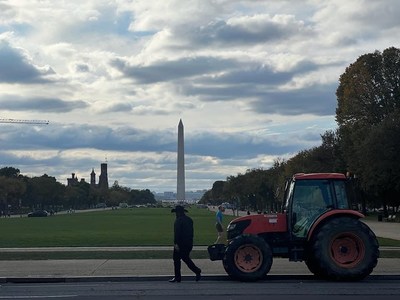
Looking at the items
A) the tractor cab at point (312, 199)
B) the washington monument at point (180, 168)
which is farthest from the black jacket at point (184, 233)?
the washington monument at point (180, 168)

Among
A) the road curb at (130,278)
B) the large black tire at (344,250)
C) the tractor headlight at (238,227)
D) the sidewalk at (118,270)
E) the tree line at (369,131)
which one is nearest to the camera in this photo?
the large black tire at (344,250)

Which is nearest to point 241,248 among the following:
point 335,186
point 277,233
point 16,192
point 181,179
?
point 277,233

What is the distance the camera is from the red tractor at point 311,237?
2038cm

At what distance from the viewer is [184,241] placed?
2083 centimetres

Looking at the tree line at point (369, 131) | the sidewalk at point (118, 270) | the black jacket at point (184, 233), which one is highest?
the tree line at point (369, 131)

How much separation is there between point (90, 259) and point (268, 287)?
10.5m

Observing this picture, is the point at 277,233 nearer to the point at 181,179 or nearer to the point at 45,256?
the point at 45,256

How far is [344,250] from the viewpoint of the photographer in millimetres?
20625

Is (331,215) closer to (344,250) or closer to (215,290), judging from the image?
(344,250)

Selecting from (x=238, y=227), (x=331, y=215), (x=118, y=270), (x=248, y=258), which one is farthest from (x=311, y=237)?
(x=118, y=270)

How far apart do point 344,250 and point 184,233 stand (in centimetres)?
404

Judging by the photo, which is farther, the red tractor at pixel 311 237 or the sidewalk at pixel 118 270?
the sidewalk at pixel 118 270

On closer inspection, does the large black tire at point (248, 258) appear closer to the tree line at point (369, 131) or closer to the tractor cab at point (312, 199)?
the tractor cab at point (312, 199)

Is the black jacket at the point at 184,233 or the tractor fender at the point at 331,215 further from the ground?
the tractor fender at the point at 331,215
